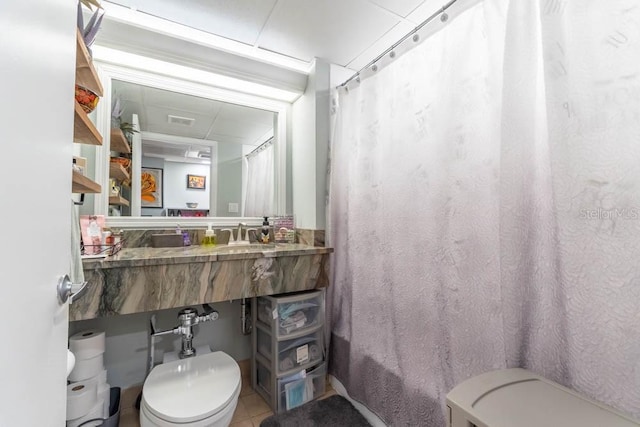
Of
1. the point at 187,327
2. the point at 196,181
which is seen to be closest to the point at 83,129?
the point at 196,181

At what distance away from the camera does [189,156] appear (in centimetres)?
184

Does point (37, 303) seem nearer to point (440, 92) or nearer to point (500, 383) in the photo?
point (500, 383)

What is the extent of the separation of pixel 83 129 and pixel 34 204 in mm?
741

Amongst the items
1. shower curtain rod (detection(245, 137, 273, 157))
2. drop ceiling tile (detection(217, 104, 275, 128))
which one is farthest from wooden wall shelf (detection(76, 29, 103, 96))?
shower curtain rod (detection(245, 137, 273, 157))

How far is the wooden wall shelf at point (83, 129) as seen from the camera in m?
0.94

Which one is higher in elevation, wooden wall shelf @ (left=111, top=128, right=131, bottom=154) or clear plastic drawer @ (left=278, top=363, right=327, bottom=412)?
wooden wall shelf @ (left=111, top=128, right=131, bottom=154)

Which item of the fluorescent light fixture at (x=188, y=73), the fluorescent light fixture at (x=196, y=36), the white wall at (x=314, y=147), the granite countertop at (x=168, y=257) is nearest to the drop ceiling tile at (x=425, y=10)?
the white wall at (x=314, y=147)

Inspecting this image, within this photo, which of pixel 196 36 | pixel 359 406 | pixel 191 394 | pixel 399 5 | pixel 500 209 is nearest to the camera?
pixel 500 209

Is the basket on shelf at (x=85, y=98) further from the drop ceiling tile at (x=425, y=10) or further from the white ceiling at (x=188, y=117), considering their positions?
the drop ceiling tile at (x=425, y=10)

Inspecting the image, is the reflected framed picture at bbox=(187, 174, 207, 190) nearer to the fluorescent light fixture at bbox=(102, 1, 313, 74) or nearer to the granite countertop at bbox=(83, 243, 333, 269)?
the granite countertop at bbox=(83, 243, 333, 269)

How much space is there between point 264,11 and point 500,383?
1.88m

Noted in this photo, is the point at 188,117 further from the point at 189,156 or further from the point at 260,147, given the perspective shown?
the point at 260,147

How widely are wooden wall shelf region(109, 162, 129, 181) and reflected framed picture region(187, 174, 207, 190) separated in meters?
0.35

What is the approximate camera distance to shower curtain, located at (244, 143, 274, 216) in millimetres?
2014
